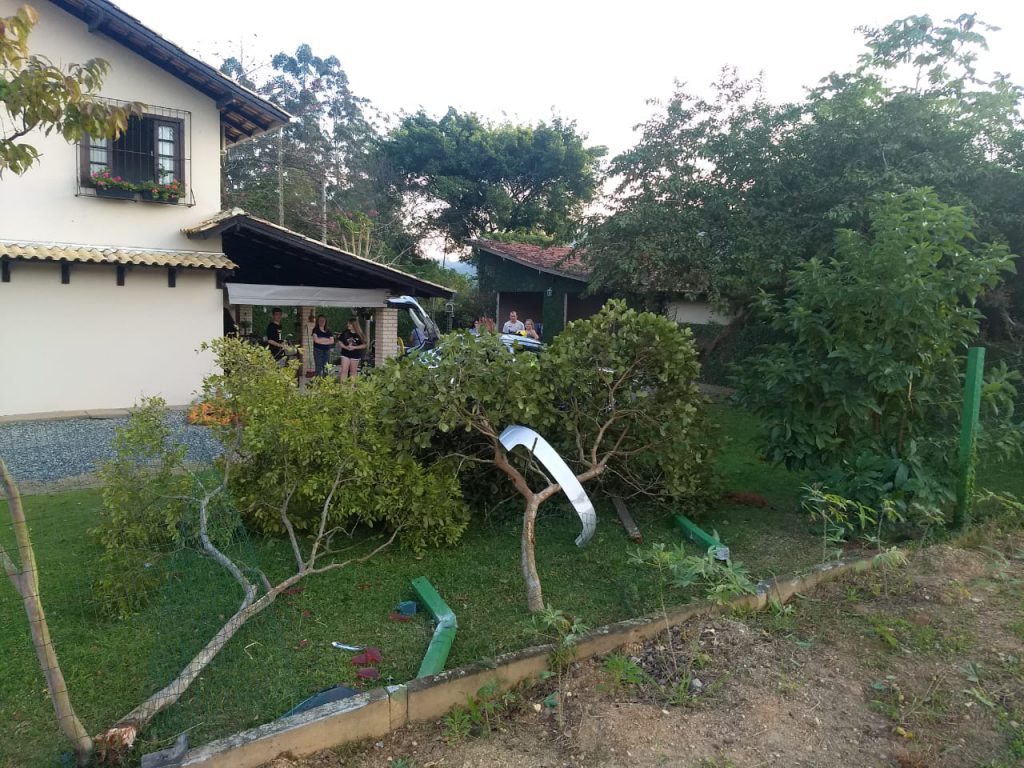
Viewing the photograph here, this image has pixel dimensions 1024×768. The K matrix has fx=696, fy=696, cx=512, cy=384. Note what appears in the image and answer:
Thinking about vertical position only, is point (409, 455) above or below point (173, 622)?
above

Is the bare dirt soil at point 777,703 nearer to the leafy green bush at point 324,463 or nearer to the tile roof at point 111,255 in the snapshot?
the leafy green bush at point 324,463

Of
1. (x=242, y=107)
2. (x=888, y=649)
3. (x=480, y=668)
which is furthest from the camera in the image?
→ (x=242, y=107)

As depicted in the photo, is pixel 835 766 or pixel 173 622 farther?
pixel 173 622

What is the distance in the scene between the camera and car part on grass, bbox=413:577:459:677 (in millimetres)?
3512

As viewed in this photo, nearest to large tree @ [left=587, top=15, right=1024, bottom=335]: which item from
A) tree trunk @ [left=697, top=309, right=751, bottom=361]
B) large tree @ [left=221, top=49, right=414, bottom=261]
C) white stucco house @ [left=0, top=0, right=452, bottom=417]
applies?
tree trunk @ [left=697, top=309, right=751, bottom=361]

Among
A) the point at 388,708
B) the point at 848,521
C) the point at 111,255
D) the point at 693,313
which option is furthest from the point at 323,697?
the point at 693,313

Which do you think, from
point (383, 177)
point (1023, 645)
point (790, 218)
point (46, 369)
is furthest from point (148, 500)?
point (383, 177)

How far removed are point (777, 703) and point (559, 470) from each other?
1.77 metres

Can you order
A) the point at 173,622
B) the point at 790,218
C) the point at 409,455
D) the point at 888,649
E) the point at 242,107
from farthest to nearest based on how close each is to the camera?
the point at 242,107 < the point at 790,218 < the point at 409,455 < the point at 173,622 < the point at 888,649

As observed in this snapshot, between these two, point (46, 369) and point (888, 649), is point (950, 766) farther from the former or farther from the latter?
point (46, 369)

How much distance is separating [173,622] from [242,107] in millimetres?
10637

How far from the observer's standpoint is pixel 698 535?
18.6ft

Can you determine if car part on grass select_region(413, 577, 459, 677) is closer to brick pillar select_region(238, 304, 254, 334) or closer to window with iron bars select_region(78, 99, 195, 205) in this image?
window with iron bars select_region(78, 99, 195, 205)

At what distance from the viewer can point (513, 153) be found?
30.4 metres
